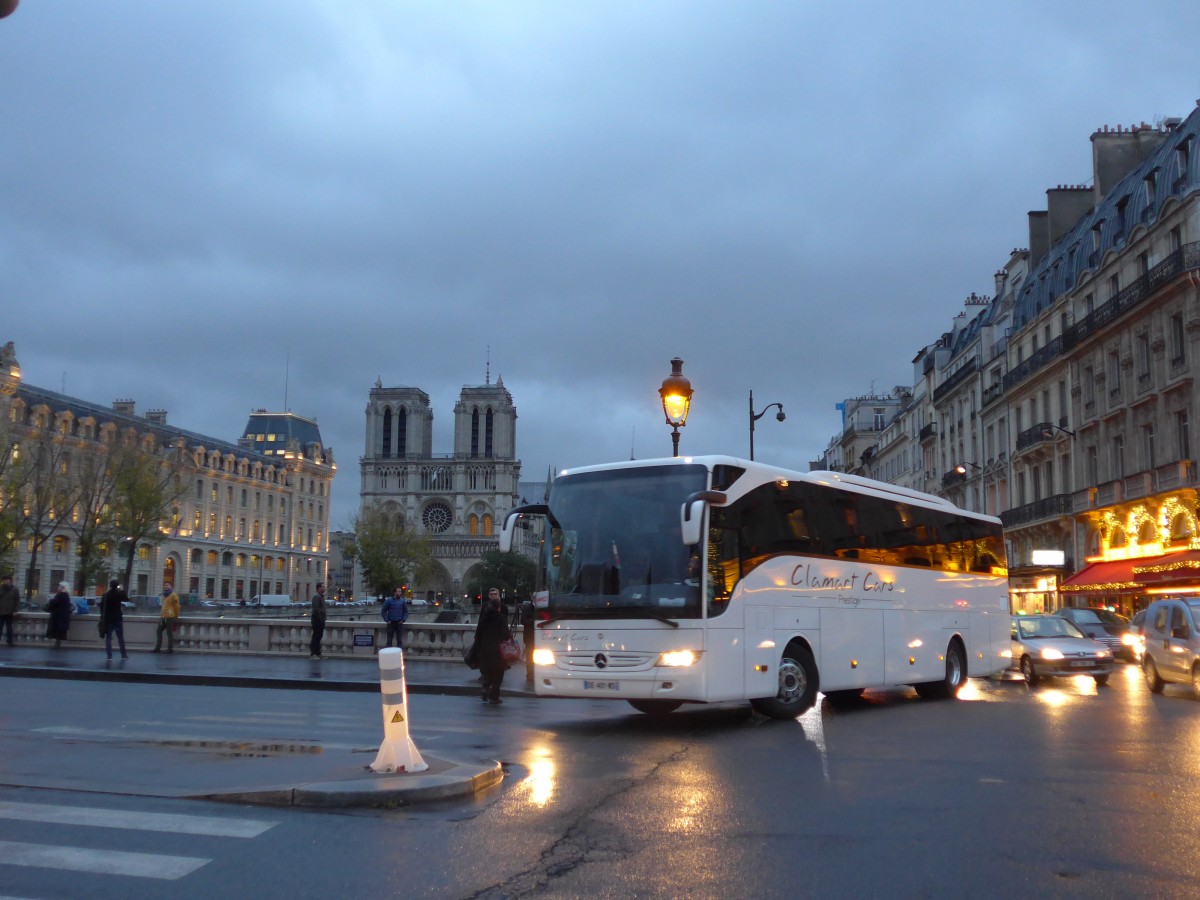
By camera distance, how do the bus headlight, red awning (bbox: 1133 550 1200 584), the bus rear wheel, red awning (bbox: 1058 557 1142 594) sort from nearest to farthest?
the bus headlight, the bus rear wheel, red awning (bbox: 1133 550 1200 584), red awning (bbox: 1058 557 1142 594)

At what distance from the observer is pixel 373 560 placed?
95938 mm

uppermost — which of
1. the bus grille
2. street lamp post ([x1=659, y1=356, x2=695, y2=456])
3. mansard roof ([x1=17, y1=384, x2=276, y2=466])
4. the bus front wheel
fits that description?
mansard roof ([x1=17, y1=384, x2=276, y2=466])

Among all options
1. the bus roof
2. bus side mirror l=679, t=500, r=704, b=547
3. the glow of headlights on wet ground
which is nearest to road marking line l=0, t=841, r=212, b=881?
the glow of headlights on wet ground

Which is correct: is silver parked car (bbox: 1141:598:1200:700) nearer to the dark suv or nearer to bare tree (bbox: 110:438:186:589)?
the dark suv

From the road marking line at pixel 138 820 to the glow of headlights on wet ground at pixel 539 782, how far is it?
195cm

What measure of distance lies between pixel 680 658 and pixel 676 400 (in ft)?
Answer: 22.5

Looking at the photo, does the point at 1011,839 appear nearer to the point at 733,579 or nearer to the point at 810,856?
the point at 810,856

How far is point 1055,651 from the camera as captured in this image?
74.6 feet

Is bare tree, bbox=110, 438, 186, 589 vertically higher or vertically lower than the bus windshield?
higher

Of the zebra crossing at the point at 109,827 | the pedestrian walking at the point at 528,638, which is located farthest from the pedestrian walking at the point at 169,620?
the zebra crossing at the point at 109,827

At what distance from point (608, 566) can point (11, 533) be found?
158 ft

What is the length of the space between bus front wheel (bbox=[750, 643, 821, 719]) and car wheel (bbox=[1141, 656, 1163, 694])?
7.97m

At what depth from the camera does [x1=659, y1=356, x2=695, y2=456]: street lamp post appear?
752 inches

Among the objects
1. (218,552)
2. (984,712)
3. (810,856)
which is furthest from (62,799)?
(218,552)
